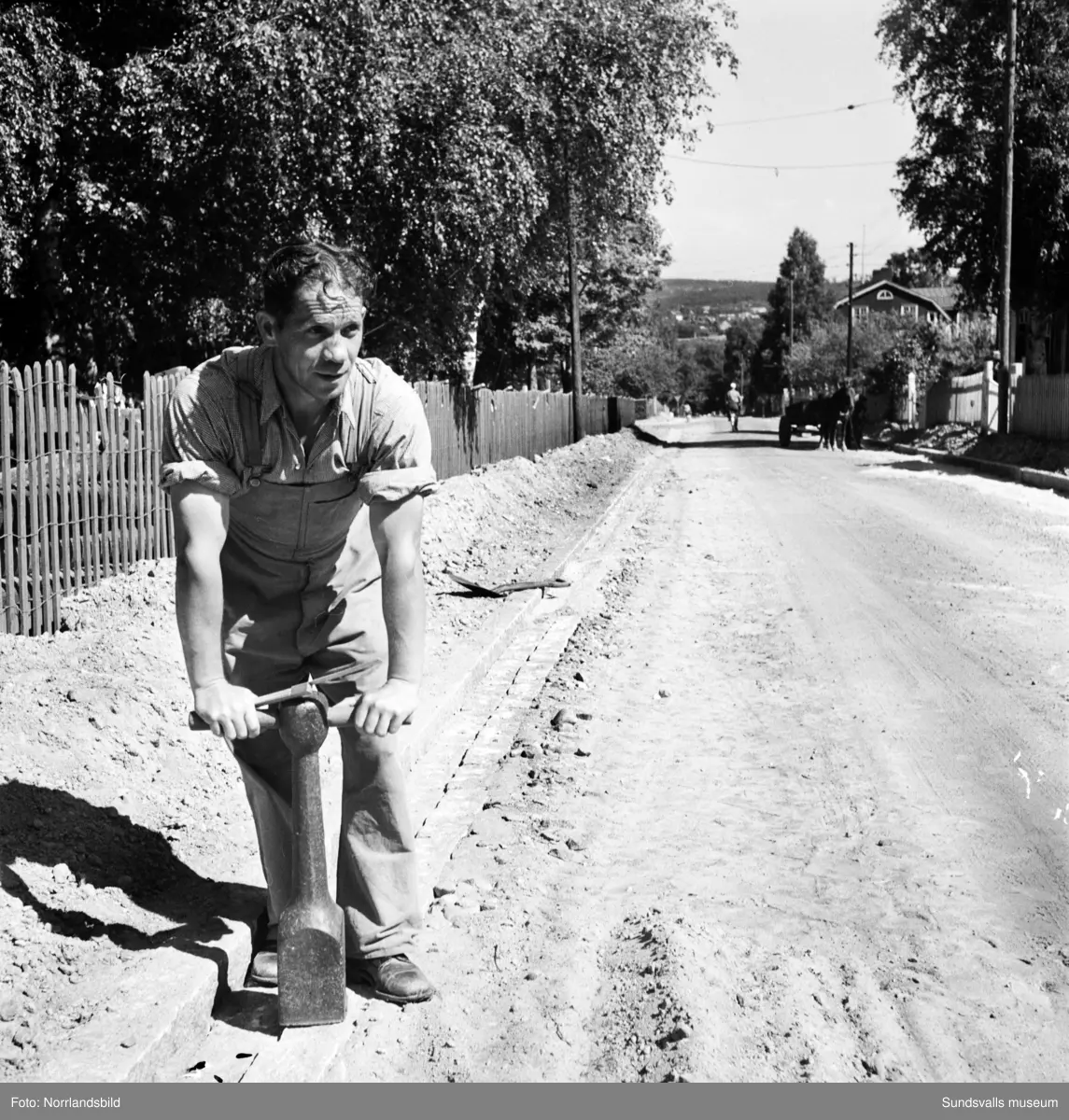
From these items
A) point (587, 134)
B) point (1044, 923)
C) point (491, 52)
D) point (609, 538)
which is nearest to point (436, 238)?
point (491, 52)

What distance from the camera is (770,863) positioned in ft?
16.5

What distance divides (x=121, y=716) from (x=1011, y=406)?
28.0m

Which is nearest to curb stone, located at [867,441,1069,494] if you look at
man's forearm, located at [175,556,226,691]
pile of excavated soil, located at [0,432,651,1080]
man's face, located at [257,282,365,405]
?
pile of excavated soil, located at [0,432,651,1080]

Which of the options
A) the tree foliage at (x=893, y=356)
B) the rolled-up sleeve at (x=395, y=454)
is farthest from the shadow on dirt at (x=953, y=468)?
the rolled-up sleeve at (x=395, y=454)

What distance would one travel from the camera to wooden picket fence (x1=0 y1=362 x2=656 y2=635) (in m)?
8.22

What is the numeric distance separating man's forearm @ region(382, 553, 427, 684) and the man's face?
1.53 feet

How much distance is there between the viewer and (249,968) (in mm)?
4145

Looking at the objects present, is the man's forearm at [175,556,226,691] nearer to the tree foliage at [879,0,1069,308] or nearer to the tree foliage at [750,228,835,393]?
the tree foliage at [879,0,1069,308]

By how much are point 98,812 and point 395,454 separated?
7.04ft

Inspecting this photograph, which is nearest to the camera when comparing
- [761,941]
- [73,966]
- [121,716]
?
[73,966]

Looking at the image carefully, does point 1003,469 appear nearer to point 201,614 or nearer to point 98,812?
point 98,812

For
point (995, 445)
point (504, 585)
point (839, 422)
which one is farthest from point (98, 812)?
point (839, 422)

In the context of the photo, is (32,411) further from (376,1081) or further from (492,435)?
(492,435)

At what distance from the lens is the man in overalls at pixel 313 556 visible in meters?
3.53
